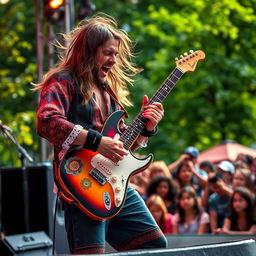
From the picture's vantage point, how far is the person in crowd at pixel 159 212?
777 cm

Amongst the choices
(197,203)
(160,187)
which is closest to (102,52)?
(197,203)

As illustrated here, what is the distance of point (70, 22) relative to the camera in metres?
9.68

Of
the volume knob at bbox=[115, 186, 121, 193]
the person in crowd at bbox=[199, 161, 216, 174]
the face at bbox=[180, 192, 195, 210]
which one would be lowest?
the person in crowd at bbox=[199, 161, 216, 174]

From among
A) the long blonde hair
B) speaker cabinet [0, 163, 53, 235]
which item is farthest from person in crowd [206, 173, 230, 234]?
the long blonde hair

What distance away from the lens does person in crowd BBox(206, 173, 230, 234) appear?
26.0 feet

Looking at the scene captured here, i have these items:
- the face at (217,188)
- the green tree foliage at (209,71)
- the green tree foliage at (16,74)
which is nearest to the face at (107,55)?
the face at (217,188)

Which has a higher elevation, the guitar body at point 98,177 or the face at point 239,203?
the guitar body at point 98,177

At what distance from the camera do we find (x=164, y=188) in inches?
335

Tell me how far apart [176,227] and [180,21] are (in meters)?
8.06

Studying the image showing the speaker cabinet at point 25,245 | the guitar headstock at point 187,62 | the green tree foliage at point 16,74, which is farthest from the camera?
the green tree foliage at point 16,74

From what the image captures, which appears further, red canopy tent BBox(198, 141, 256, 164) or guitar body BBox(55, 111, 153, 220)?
red canopy tent BBox(198, 141, 256, 164)

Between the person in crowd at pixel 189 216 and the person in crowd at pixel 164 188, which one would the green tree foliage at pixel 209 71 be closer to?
the person in crowd at pixel 164 188

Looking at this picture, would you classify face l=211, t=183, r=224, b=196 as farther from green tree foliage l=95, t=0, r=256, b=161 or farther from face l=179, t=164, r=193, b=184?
green tree foliage l=95, t=0, r=256, b=161

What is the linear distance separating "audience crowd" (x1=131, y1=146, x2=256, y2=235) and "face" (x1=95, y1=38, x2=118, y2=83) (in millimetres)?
3601
